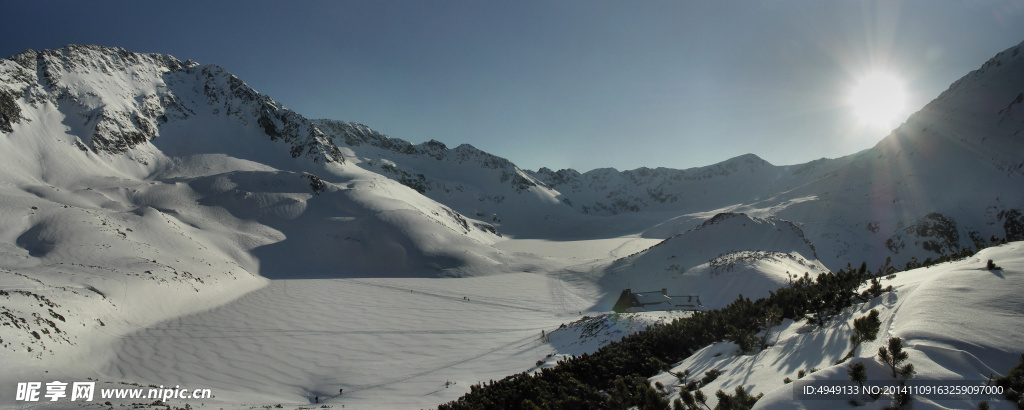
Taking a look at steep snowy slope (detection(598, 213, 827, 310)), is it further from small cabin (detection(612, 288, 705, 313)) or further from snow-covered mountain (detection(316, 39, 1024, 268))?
snow-covered mountain (detection(316, 39, 1024, 268))

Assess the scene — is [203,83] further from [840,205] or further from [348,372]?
[840,205]

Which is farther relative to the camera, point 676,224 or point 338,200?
point 676,224

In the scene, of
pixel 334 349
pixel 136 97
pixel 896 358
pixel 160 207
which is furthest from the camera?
pixel 136 97

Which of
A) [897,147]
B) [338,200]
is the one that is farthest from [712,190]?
[338,200]

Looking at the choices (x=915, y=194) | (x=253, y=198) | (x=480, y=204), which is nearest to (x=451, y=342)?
(x=253, y=198)

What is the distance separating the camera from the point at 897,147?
76500 mm

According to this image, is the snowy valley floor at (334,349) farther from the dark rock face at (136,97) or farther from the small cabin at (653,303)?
the dark rock face at (136,97)

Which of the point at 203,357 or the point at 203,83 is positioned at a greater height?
the point at 203,83

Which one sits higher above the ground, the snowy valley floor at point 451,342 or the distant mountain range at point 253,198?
the distant mountain range at point 253,198

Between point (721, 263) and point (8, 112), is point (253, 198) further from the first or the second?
point (721, 263)

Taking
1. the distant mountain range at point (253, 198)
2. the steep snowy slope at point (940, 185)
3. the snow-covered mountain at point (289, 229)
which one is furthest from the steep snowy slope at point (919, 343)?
the steep snowy slope at point (940, 185)

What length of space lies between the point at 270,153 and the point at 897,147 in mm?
129830

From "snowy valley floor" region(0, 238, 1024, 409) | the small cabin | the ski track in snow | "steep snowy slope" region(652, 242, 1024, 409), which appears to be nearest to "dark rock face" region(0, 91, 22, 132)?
"snowy valley floor" region(0, 238, 1024, 409)

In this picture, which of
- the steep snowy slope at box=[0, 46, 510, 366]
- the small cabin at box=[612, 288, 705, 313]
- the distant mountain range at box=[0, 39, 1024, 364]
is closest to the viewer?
the steep snowy slope at box=[0, 46, 510, 366]
